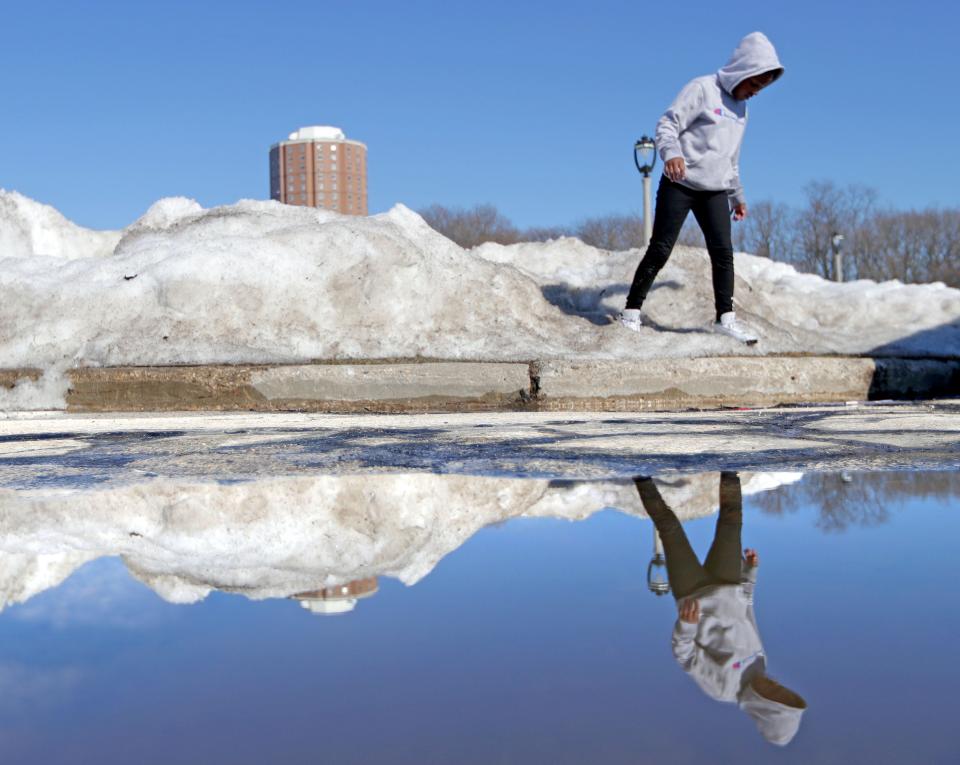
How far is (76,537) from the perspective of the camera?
2.01 m

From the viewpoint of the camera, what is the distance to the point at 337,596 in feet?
4.93

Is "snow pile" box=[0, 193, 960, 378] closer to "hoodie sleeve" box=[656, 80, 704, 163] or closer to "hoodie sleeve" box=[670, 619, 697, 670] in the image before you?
"hoodie sleeve" box=[656, 80, 704, 163]

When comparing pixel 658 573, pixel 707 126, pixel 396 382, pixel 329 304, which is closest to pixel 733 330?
pixel 707 126

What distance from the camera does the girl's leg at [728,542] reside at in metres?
1.64

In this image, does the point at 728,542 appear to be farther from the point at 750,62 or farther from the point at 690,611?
the point at 750,62

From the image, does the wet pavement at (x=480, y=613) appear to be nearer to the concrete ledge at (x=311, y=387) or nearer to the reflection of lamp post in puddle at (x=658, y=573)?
the reflection of lamp post in puddle at (x=658, y=573)

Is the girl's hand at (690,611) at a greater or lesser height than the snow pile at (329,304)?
lesser

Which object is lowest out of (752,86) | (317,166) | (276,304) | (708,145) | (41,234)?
(276,304)

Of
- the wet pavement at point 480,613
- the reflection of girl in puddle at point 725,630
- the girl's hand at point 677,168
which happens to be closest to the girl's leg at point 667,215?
the girl's hand at point 677,168

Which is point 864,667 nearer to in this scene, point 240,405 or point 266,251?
point 240,405

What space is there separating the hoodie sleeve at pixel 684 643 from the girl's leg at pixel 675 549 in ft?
0.49

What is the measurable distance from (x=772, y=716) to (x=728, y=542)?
0.92 m

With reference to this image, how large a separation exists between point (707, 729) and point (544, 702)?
0.53 feet

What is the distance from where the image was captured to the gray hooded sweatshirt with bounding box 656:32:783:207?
6.59 meters
